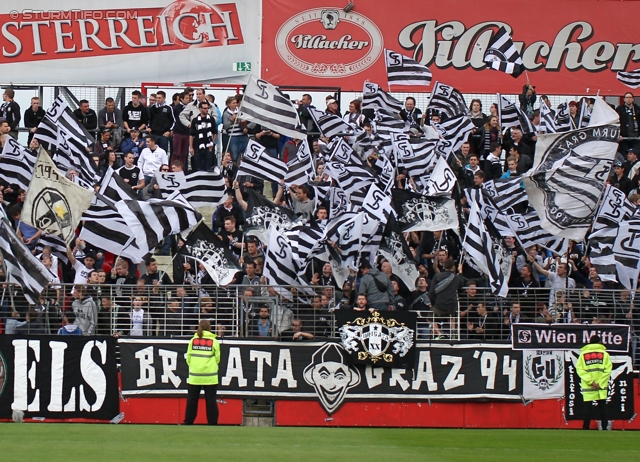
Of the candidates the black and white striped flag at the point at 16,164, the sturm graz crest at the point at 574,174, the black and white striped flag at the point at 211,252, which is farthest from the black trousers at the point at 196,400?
the sturm graz crest at the point at 574,174

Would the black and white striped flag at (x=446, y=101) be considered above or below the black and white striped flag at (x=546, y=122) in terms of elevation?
above

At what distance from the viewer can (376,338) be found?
2422 centimetres

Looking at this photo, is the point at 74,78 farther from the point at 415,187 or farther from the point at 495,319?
the point at 495,319

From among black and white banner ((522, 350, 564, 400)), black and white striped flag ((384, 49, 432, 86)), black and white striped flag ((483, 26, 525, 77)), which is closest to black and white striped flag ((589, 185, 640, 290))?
black and white banner ((522, 350, 564, 400))

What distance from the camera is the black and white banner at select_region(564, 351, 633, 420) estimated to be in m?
24.8

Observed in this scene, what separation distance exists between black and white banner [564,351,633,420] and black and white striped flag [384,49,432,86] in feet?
29.7

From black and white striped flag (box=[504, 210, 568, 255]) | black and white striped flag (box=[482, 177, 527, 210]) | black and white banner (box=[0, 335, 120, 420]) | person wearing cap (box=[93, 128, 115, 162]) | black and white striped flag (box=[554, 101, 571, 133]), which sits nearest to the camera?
black and white banner (box=[0, 335, 120, 420])

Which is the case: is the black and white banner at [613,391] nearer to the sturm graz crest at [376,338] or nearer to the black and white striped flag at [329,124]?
the sturm graz crest at [376,338]

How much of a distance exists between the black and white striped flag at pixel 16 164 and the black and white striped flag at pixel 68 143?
601 millimetres

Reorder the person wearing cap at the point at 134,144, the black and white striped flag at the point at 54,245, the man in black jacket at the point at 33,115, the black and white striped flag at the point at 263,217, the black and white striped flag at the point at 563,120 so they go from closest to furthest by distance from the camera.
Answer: the black and white striped flag at the point at 54,245 < the black and white striped flag at the point at 263,217 < the person wearing cap at the point at 134,144 < the man in black jacket at the point at 33,115 < the black and white striped flag at the point at 563,120

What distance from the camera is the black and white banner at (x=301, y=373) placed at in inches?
955

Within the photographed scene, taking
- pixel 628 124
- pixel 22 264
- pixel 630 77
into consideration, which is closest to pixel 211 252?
pixel 22 264

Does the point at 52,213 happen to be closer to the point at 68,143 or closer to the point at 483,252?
the point at 68,143

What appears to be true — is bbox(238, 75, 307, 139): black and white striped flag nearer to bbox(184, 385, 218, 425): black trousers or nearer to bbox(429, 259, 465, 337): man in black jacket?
bbox(429, 259, 465, 337): man in black jacket
